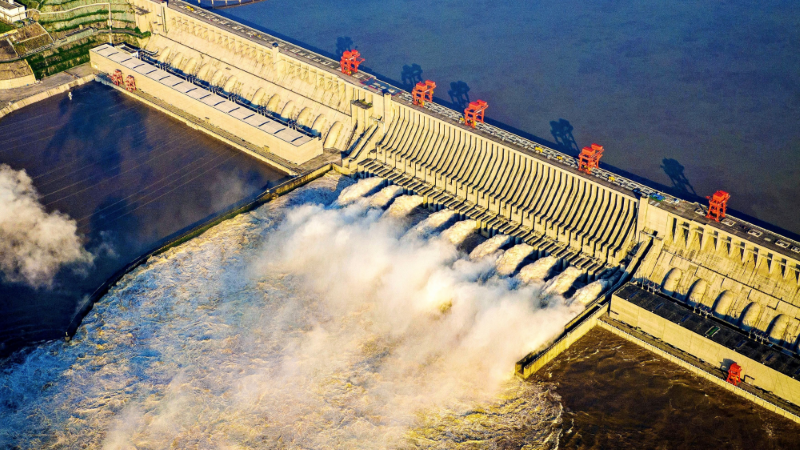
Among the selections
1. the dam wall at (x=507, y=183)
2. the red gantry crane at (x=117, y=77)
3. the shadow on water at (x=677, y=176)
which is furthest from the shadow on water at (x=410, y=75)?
the red gantry crane at (x=117, y=77)

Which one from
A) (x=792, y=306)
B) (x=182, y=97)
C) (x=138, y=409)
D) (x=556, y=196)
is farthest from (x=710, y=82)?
(x=138, y=409)

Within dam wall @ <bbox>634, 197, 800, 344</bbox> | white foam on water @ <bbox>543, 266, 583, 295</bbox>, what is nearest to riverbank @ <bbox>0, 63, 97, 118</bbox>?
white foam on water @ <bbox>543, 266, 583, 295</bbox>

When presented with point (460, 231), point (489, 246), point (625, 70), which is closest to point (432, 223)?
point (460, 231)

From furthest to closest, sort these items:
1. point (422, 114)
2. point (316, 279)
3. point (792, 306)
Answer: point (422, 114)
point (316, 279)
point (792, 306)

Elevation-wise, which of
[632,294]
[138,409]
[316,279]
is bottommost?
[138,409]

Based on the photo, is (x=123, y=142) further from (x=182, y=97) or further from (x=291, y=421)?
(x=291, y=421)

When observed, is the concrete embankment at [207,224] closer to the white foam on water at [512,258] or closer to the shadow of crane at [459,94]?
the shadow of crane at [459,94]
